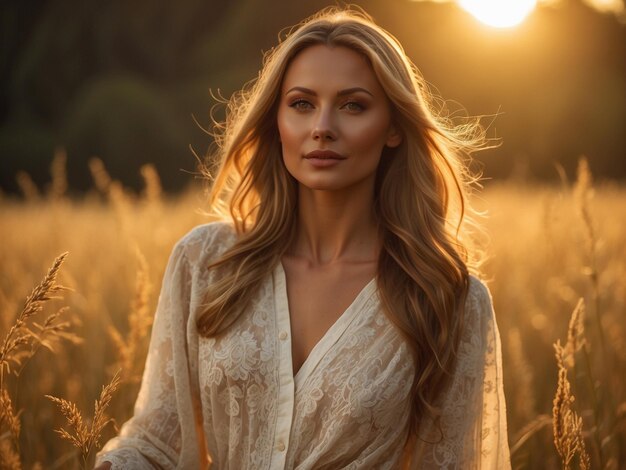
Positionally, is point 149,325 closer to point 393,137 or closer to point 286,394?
point 286,394

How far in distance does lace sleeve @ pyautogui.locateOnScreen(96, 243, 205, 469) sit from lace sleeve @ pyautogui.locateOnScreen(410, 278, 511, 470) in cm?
72

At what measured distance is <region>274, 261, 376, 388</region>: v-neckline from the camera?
200 centimetres

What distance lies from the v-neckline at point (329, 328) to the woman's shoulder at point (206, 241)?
0.68 ft

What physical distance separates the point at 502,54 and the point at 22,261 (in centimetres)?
1807

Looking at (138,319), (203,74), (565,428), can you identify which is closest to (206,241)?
(138,319)

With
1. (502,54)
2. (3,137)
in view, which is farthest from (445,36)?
(3,137)

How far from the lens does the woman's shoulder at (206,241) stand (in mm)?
2219

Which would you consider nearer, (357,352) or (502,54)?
(357,352)

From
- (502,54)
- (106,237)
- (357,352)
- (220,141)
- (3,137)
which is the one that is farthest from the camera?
(3,137)

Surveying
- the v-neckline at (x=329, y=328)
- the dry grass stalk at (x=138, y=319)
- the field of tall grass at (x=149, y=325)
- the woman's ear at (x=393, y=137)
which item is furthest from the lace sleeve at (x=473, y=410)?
the dry grass stalk at (x=138, y=319)

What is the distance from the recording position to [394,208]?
235 cm

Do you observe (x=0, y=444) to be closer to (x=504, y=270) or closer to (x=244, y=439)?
(x=244, y=439)

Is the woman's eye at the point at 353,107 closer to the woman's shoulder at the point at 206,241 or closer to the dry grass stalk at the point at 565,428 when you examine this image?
the woman's shoulder at the point at 206,241

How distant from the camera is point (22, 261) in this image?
4.71 metres
